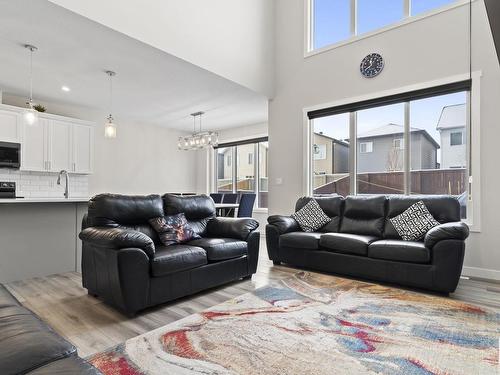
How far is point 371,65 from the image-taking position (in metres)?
4.52

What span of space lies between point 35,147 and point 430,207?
20.3ft

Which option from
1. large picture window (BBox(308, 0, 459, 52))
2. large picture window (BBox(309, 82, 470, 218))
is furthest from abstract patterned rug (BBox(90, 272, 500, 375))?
large picture window (BBox(308, 0, 459, 52))

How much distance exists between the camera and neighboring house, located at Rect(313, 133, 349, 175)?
5.21 meters

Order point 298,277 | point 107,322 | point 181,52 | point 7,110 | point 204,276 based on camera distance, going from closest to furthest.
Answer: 1. point 107,322
2. point 204,276
3. point 298,277
4. point 181,52
5. point 7,110

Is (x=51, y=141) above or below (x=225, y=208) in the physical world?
above

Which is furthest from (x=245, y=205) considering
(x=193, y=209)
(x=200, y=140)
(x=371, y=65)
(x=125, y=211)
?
(x=371, y=65)

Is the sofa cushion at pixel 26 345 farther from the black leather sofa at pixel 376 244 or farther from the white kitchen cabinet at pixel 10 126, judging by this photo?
the white kitchen cabinet at pixel 10 126

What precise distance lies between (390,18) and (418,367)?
4628 millimetres

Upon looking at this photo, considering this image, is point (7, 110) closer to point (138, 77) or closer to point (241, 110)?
point (138, 77)

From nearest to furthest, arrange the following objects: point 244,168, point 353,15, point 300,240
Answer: point 300,240 < point 353,15 < point 244,168

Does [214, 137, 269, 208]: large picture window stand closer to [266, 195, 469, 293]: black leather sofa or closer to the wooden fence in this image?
the wooden fence

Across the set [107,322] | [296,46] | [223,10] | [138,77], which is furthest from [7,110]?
[296,46]

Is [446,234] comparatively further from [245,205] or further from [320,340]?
[245,205]

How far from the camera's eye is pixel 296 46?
5.37 metres
